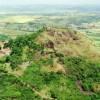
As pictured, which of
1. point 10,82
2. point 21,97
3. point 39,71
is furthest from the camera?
point 39,71

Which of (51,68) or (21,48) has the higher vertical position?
(21,48)

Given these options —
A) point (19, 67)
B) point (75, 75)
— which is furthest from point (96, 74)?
point (19, 67)

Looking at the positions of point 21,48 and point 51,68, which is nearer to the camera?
point 51,68

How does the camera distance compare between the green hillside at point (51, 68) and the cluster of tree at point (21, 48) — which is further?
the cluster of tree at point (21, 48)

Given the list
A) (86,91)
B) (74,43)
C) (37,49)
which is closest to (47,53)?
(37,49)

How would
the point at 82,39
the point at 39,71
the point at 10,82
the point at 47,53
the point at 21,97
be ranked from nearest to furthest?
the point at 21,97 → the point at 10,82 → the point at 39,71 → the point at 47,53 → the point at 82,39

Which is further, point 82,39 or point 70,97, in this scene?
point 82,39

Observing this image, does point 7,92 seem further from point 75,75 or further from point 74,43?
point 74,43

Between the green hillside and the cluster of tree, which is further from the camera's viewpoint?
the cluster of tree

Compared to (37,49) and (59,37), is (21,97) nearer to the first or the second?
(37,49)

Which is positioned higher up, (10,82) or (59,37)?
(59,37)
